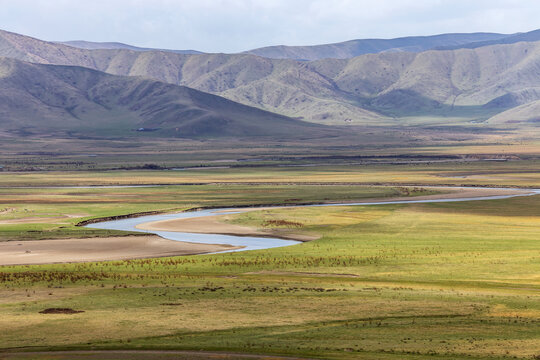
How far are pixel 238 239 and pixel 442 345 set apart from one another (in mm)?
45608

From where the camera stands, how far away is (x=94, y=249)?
236 ft

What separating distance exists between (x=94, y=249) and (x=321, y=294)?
28.7m

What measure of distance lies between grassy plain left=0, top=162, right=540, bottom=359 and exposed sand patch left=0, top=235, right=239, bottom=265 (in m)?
4.07

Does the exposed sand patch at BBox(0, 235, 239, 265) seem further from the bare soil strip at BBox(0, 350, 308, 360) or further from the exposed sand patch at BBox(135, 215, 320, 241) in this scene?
the bare soil strip at BBox(0, 350, 308, 360)

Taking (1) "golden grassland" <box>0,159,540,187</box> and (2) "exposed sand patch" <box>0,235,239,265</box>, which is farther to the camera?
(1) "golden grassland" <box>0,159,540,187</box>

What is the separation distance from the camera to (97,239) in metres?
77.9

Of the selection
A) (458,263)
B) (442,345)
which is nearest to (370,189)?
(458,263)

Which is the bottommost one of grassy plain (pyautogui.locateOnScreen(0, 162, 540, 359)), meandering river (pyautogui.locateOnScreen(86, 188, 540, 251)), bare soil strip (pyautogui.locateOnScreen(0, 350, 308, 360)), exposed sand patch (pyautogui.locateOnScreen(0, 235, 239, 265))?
meandering river (pyautogui.locateOnScreen(86, 188, 540, 251))

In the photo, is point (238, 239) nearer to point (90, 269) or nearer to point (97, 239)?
point (97, 239)

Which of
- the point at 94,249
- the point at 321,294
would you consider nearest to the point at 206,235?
the point at 94,249

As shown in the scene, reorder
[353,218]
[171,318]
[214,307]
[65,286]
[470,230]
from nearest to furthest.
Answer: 1. [171,318]
2. [214,307]
3. [65,286]
4. [470,230]
5. [353,218]

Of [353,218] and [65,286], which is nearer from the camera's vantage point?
[65,286]

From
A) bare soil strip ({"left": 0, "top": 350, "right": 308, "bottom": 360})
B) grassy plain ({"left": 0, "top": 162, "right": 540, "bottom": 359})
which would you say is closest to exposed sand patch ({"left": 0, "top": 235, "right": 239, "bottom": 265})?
grassy plain ({"left": 0, "top": 162, "right": 540, "bottom": 359})

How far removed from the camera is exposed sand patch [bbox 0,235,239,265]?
6662 cm
